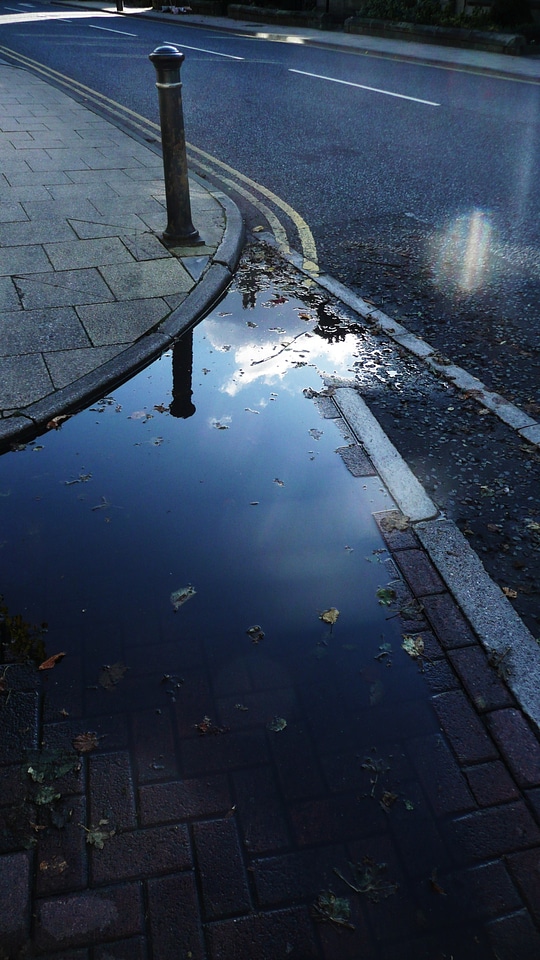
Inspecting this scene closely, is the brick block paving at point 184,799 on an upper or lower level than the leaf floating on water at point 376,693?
lower

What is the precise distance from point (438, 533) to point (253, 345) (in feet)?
7.42

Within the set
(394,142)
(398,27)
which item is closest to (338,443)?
(394,142)

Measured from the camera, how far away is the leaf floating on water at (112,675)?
2.55m

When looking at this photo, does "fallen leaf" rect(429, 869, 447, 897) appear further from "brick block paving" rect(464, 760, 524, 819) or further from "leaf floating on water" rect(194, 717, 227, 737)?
"leaf floating on water" rect(194, 717, 227, 737)

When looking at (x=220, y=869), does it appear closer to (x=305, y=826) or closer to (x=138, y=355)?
(x=305, y=826)

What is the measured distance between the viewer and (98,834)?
6.88 ft

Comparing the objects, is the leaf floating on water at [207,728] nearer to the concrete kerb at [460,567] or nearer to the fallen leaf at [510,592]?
the concrete kerb at [460,567]

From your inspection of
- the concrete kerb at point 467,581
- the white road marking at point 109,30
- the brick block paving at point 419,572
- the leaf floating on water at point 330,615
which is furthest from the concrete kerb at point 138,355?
the white road marking at point 109,30

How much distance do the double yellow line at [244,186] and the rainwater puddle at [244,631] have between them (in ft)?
8.62

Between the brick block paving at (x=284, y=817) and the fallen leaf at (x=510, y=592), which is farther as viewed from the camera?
the fallen leaf at (x=510, y=592)

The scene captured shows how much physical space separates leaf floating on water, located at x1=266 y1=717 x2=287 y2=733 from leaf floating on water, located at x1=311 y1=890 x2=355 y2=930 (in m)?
0.54

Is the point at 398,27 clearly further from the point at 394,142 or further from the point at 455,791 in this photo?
the point at 455,791

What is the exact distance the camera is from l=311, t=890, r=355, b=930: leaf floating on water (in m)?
1.92

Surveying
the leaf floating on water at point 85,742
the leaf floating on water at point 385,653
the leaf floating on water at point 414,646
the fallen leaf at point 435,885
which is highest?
the leaf floating on water at point 414,646
